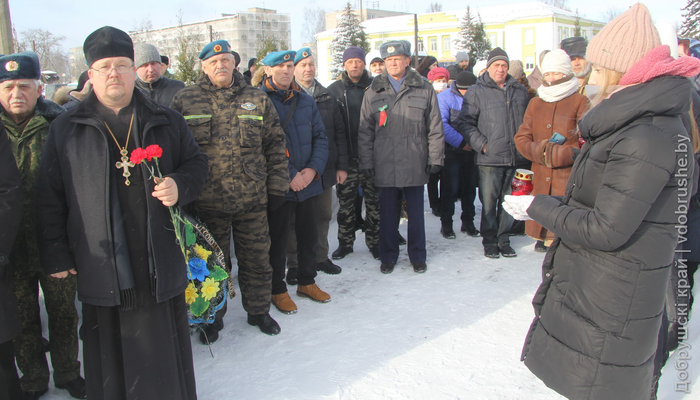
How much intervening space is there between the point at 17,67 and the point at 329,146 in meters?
2.59

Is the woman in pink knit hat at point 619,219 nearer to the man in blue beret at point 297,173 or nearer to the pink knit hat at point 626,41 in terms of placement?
the pink knit hat at point 626,41

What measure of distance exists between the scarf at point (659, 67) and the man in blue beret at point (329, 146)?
116 inches

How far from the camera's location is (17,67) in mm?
2617

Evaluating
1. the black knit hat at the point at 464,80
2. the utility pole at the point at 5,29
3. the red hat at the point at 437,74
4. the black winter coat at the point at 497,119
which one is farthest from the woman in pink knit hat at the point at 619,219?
the utility pole at the point at 5,29

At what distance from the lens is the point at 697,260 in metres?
3.00

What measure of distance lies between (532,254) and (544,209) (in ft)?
11.3

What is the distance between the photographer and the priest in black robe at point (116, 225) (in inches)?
90.3

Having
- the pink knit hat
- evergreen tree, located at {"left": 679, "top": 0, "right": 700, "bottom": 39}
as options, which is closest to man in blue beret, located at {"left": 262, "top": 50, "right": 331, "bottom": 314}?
the pink knit hat

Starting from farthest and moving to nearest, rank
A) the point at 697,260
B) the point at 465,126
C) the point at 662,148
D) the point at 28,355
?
the point at 465,126 < the point at 697,260 < the point at 28,355 < the point at 662,148

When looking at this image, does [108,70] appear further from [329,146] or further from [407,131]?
[407,131]

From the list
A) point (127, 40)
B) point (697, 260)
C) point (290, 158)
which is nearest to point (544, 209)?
point (697, 260)

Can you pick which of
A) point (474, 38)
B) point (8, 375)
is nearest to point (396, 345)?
point (8, 375)

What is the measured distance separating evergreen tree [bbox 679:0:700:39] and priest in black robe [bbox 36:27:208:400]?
2239 centimetres

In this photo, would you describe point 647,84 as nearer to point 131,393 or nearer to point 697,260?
point 697,260
